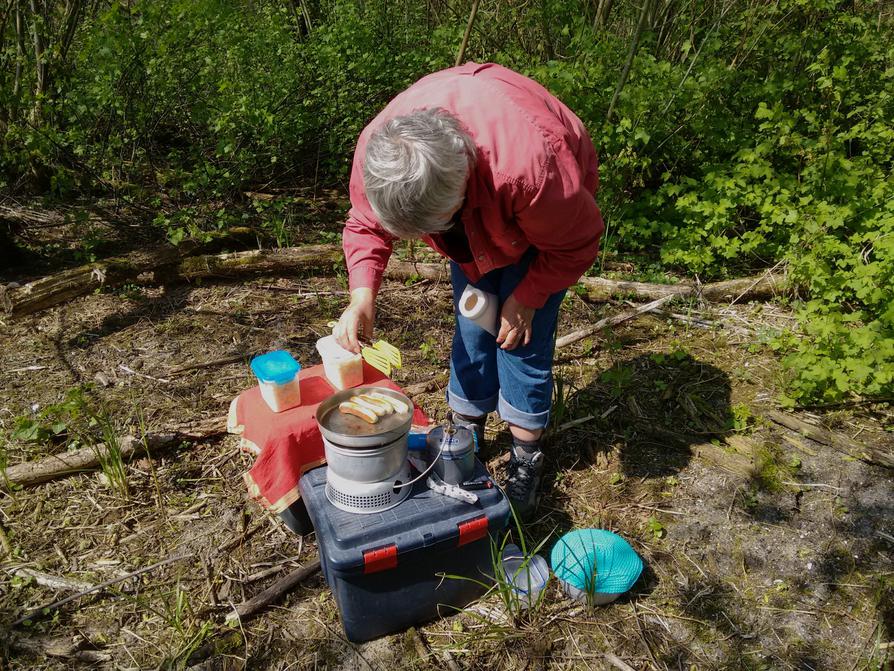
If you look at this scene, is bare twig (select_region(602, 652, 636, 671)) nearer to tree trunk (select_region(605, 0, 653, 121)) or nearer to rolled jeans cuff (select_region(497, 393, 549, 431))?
rolled jeans cuff (select_region(497, 393, 549, 431))

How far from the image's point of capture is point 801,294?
4.06 metres

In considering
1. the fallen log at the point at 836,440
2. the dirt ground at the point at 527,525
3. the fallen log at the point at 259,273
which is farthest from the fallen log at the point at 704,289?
the fallen log at the point at 836,440

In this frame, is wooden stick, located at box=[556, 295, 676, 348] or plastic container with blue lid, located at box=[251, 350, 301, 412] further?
wooden stick, located at box=[556, 295, 676, 348]

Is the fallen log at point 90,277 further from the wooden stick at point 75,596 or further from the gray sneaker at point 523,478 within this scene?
the gray sneaker at point 523,478

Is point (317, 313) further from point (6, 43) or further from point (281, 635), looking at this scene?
point (6, 43)

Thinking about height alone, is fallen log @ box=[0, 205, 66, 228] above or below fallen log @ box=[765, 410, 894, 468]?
below

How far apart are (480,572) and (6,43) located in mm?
5271

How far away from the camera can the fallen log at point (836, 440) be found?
2680 millimetres

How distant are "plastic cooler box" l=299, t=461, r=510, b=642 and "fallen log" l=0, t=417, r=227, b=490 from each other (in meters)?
1.03

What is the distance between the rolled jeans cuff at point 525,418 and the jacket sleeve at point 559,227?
1.65 ft

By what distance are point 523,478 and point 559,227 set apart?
1130 mm

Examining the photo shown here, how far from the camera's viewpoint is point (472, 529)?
1.85m

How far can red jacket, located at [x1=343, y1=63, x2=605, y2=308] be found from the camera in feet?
5.32

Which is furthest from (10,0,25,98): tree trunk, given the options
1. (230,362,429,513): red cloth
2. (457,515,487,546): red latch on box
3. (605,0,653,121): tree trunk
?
(457,515,487,546): red latch on box
